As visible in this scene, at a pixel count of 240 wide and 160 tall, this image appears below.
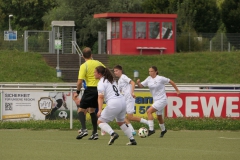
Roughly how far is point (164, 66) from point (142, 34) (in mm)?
5858

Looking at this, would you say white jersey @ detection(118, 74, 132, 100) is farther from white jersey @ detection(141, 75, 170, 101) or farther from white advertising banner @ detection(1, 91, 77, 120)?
white advertising banner @ detection(1, 91, 77, 120)

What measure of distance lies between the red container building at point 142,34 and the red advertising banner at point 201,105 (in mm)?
34423

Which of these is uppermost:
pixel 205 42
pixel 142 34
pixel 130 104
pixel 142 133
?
pixel 142 34

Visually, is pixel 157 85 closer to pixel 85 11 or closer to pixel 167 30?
pixel 167 30

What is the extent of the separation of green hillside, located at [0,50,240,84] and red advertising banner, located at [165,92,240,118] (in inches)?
997

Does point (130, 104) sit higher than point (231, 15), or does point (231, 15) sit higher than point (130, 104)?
point (231, 15)

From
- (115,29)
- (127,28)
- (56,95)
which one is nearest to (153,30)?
(127,28)

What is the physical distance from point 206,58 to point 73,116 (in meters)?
33.6

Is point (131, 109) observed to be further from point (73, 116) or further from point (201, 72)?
point (201, 72)

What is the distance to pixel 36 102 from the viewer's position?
2198cm

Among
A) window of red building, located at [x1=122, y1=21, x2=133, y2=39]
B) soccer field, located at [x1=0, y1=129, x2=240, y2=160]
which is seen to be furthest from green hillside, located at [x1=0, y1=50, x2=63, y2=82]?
soccer field, located at [x1=0, y1=129, x2=240, y2=160]

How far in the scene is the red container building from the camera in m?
56.8

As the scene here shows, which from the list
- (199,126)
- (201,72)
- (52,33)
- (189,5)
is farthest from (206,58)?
(199,126)

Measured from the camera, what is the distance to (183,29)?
2667 inches
